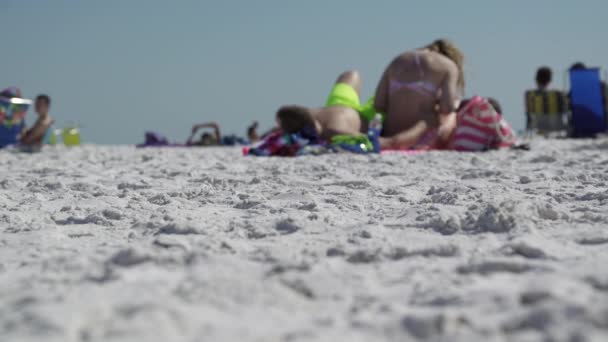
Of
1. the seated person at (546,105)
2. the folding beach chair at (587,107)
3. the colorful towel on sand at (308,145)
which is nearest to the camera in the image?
the colorful towel on sand at (308,145)

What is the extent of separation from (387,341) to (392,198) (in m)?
1.40

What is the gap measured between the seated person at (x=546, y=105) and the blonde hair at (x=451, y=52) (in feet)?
14.4

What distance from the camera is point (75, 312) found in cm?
94

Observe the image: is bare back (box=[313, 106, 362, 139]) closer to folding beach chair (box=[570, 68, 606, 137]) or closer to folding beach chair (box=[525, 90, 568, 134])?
folding beach chair (box=[570, 68, 606, 137])

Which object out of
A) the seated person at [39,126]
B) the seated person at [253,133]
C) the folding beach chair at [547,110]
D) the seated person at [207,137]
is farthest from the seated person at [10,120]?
the folding beach chair at [547,110]

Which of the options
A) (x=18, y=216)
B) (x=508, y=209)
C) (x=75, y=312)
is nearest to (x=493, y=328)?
(x=75, y=312)

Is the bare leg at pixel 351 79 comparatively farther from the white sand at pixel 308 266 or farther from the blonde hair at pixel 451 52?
the white sand at pixel 308 266

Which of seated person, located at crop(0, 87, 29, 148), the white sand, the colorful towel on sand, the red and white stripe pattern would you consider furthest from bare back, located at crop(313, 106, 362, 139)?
seated person, located at crop(0, 87, 29, 148)

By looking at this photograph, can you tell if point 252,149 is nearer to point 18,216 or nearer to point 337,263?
point 18,216

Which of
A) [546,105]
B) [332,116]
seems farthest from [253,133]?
[332,116]

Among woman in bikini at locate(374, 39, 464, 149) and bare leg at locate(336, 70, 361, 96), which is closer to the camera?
woman in bikini at locate(374, 39, 464, 149)

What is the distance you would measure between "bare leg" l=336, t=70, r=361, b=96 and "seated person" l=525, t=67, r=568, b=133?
4.28 m

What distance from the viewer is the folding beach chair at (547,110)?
937cm

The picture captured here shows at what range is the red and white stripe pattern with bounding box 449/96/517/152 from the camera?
501 cm
